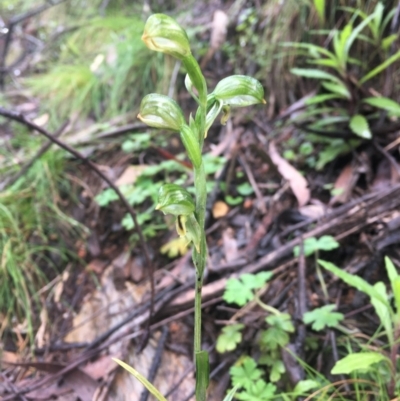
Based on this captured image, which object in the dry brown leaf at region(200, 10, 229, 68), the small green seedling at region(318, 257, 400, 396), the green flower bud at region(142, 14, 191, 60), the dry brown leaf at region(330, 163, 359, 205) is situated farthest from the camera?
the dry brown leaf at region(200, 10, 229, 68)

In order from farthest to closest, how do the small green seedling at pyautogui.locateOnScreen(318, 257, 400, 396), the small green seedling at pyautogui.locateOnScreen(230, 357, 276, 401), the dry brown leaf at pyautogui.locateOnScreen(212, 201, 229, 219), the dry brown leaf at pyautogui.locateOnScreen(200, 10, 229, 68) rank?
the dry brown leaf at pyautogui.locateOnScreen(200, 10, 229, 68) < the dry brown leaf at pyautogui.locateOnScreen(212, 201, 229, 219) < the small green seedling at pyautogui.locateOnScreen(230, 357, 276, 401) < the small green seedling at pyautogui.locateOnScreen(318, 257, 400, 396)

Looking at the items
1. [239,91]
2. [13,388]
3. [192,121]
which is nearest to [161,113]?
[192,121]

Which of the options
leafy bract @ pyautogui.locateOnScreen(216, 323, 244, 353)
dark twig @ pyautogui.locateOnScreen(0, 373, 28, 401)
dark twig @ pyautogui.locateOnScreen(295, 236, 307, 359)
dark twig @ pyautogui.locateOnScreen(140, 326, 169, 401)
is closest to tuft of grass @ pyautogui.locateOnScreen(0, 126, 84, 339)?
dark twig @ pyautogui.locateOnScreen(0, 373, 28, 401)

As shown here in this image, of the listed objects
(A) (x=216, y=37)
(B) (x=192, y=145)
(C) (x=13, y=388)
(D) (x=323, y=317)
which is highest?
(A) (x=216, y=37)

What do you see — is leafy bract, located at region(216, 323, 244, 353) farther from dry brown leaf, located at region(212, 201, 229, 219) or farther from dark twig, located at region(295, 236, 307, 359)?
dry brown leaf, located at region(212, 201, 229, 219)

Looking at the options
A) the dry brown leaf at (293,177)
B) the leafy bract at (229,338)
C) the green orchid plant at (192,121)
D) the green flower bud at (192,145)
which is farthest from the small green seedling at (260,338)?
the green flower bud at (192,145)

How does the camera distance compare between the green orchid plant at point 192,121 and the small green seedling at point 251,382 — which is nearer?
the green orchid plant at point 192,121

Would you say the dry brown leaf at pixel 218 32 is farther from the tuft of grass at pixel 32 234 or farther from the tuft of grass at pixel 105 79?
the tuft of grass at pixel 32 234

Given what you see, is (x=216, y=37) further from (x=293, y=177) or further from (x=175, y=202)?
(x=175, y=202)
